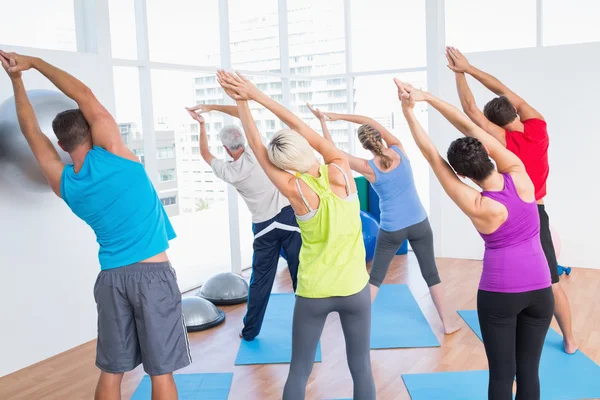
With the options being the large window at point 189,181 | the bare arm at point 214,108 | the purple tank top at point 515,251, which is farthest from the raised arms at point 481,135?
the large window at point 189,181

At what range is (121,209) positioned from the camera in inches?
107

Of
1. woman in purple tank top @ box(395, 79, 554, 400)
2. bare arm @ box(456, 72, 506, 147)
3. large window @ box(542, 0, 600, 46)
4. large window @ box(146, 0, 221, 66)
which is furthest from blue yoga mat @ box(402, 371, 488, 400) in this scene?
large window @ box(542, 0, 600, 46)

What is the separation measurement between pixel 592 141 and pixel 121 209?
5.15m

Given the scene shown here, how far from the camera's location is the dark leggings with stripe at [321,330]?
2.61 m

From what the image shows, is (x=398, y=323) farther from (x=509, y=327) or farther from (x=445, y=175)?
(x=445, y=175)

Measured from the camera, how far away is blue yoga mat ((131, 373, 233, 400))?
142 inches

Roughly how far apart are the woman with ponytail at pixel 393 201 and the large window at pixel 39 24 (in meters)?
1.98

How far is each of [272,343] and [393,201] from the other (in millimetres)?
1325

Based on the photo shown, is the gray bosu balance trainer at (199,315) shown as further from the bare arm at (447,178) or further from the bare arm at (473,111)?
the bare arm at (447,178)

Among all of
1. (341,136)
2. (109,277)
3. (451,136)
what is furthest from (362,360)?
(341,136)

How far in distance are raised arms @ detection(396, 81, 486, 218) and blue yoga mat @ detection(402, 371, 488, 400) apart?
1406 mm

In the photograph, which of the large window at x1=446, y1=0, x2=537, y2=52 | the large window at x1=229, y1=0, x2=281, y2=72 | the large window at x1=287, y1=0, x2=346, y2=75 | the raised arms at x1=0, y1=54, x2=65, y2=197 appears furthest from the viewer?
Answer: the large window at x1=287, y1=0, x2=346, y2=75

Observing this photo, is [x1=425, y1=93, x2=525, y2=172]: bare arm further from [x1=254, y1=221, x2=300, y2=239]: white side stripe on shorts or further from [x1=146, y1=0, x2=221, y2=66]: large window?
[x1=146, y1=0, x2=221, y2=66]: large window

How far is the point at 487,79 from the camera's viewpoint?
139 inches
